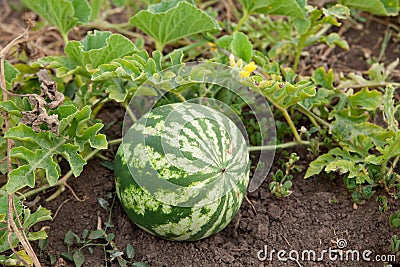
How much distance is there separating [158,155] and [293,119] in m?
1.04

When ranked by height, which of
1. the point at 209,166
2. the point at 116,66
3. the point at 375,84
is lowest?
the point at 375,84

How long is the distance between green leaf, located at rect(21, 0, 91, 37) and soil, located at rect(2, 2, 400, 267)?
0.75m

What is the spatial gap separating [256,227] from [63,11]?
4.94 ft

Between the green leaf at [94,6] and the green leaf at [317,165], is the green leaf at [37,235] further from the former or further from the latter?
the green leaf at [94,6]

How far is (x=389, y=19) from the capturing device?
3930 mm

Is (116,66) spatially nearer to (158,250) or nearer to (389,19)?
(158,250)

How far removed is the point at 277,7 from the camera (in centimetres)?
307

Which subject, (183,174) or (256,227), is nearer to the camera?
(183,174)

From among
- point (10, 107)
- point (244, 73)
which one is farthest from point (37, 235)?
point (244, 73)

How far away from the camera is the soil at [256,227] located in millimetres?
2562

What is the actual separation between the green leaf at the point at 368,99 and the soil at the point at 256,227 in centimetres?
43

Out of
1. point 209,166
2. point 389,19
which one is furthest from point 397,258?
point 389,19

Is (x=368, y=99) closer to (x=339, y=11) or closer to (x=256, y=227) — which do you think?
(x=339, y=11)

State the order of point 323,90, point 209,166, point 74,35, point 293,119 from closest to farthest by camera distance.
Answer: point 209,166
point 323,90
point 293,119
point 74,35
